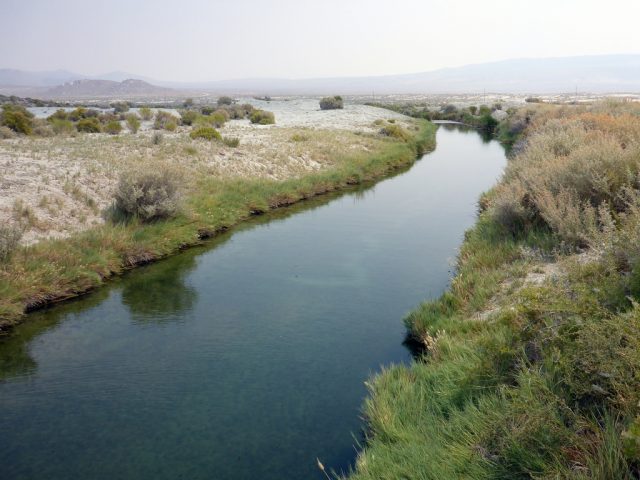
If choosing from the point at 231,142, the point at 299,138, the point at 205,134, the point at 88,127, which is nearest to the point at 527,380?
the point at 231,142

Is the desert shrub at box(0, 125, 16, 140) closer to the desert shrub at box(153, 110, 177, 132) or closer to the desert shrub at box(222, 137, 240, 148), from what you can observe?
the desert shrub at box(153, 110, 177, 132)

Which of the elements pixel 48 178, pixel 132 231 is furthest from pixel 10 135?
pixel 132 231

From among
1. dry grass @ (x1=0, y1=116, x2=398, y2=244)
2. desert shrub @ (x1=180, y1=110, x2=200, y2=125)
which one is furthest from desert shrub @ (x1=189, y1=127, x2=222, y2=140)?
desert shrub @ (x1=180, y1=110, x2=200, y2=125)

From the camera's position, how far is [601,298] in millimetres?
5219

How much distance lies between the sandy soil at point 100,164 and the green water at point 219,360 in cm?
366

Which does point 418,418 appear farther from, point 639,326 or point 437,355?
point 639,326

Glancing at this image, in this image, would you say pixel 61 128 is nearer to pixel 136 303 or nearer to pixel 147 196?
pixel 147 196

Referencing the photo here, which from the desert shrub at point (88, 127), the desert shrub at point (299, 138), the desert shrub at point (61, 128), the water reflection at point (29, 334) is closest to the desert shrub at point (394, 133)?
→ the desert shrub at point (299, 138)

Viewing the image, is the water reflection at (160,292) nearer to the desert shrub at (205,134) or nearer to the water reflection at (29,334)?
the water reflection at (29,334)

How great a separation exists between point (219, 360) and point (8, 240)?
628cm

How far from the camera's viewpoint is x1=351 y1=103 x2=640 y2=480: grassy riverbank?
3779mm

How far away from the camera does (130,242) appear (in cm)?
1371

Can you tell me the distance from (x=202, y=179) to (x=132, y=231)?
21.5ft

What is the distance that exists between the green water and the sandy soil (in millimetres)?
3664
